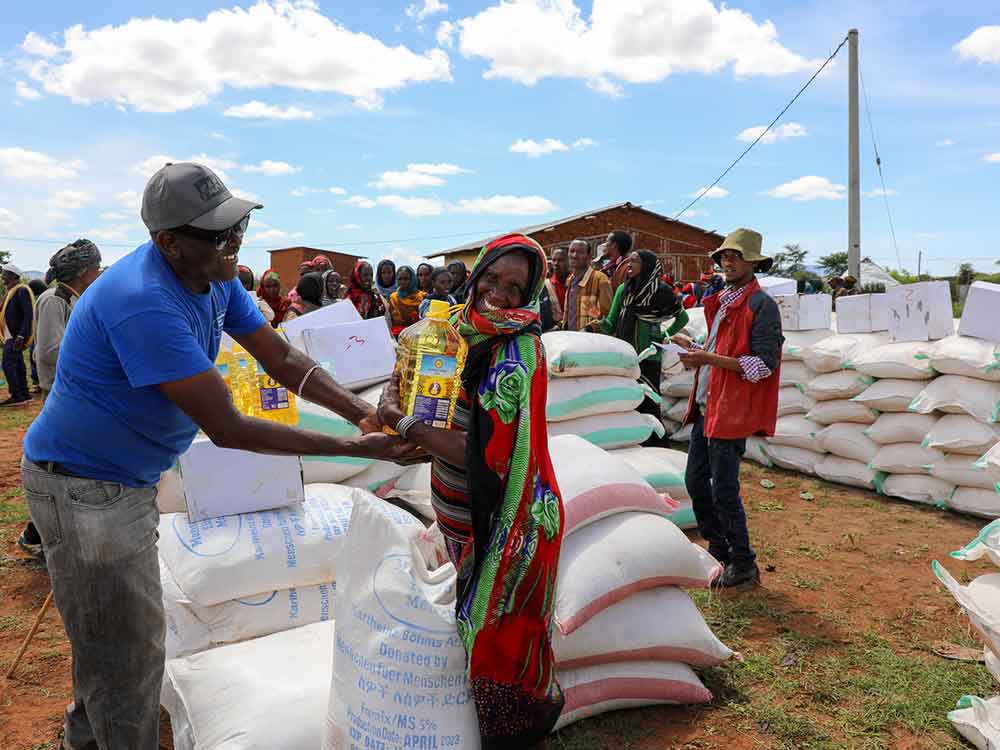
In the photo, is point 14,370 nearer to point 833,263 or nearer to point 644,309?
point 644,309

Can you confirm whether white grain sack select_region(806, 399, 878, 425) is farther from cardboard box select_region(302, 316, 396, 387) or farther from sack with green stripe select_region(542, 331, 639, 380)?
cardboard box select_region(302, 316, 396, 387)

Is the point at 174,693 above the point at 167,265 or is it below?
below

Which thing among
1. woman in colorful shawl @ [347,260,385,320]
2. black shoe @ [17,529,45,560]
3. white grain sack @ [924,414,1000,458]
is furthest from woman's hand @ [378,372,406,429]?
woman in colorful shawl @ [347,260,385,320]

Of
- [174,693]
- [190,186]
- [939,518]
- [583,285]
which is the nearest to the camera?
[190,186]

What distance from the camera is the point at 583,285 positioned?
20.2ft

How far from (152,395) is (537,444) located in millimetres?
918

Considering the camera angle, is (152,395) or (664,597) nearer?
(152,395)

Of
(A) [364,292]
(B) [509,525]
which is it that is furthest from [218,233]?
(A) [364,292]

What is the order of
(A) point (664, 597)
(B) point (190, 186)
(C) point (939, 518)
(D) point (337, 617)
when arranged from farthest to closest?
(C) point (939, 518) → (A) point (664, 597) → (D) point (337, 617) → (B) point (190, 186)

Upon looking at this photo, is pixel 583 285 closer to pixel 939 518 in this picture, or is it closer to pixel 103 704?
pixel 939 518

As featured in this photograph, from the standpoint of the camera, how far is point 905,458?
5.16 metres

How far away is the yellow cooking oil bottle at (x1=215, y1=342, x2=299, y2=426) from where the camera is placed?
2783 millimetres

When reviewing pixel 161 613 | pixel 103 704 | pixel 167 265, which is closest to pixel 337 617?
pixel 161 613

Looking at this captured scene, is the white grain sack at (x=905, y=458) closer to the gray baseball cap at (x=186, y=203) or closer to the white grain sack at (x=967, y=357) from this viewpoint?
the white grain sack at (x=967, y=357)
